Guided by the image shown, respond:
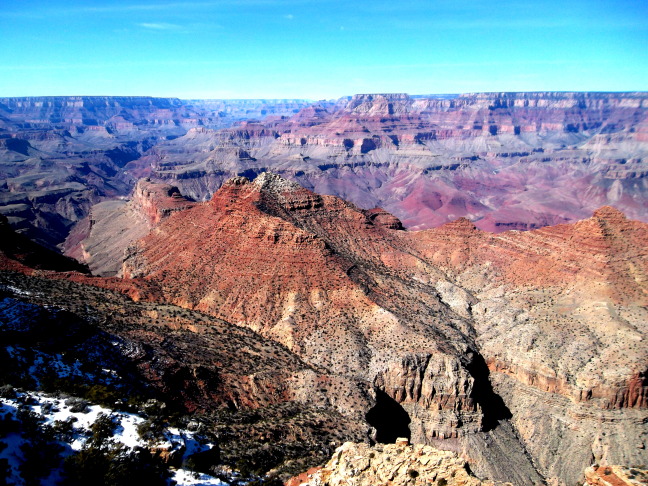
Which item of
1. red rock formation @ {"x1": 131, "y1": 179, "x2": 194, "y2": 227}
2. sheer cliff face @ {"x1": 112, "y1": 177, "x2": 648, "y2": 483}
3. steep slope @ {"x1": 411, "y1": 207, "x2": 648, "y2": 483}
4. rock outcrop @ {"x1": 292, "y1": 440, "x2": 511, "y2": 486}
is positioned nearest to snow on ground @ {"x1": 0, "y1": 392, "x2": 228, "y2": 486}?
rock outcrop @ {"x1": 292, "y1": 440, "x2": 511, "y2": 486}

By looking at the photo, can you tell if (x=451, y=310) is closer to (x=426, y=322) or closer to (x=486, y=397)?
(x=426, y=322)

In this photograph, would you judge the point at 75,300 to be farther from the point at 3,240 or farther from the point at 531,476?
the point at 531,476

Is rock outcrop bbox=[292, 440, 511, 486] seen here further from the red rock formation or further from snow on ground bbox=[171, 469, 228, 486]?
the red rock formation

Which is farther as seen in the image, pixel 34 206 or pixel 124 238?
pixel 34 206

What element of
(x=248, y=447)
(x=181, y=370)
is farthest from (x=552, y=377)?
(x=181, y=370)

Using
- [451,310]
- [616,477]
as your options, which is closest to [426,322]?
[451,310]

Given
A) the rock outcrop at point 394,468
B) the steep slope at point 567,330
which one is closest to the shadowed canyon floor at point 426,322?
the steep slope at point 567,330

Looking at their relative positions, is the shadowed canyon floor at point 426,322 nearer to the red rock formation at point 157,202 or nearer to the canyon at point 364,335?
the canyon at point 364,335
